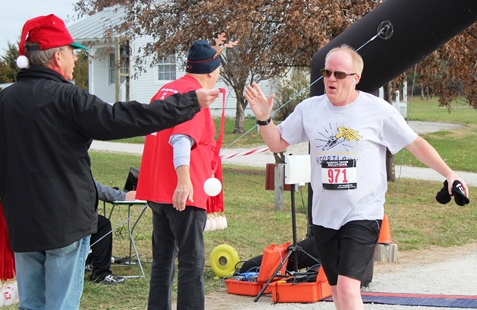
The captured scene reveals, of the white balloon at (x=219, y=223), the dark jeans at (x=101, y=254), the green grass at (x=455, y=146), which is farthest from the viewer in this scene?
the green grass at (x=455, y=146)

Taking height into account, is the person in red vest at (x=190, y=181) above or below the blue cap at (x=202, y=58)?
below

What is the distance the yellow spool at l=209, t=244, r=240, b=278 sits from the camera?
7727 millimetres

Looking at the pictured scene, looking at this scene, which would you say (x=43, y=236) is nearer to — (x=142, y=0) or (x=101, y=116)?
(x=101, y=116)

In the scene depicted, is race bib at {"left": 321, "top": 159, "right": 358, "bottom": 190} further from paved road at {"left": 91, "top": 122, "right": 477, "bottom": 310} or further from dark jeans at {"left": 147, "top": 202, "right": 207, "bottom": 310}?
paved road at {"left": 91, "top": 122, "right": 477, "bottom": 310}

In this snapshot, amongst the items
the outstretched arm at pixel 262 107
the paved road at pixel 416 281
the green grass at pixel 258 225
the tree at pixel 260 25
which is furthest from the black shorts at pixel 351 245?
the tree at pixel 260 25

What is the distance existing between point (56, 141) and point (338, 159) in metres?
1.94

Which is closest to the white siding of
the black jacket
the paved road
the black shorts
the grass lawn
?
the grass lawn

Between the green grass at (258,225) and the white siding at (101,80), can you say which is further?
the white siding at (101,80)

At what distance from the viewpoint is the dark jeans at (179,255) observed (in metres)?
5.40

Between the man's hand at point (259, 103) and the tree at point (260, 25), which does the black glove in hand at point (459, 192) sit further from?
the tree at point (260, 25)

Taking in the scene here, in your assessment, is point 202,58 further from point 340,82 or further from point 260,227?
point 260,227

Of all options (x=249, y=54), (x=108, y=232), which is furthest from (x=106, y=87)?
(x=108, y=232)

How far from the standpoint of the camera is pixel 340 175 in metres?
4.95

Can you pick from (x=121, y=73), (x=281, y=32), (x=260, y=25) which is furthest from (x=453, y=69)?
(x=121, y=73)
